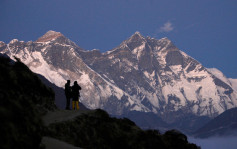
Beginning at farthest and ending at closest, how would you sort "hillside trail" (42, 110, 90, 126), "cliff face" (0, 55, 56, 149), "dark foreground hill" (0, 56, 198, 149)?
1. "hillside trail" (42, 110, 90, 126)
2. "dark foreground hill" (0, 56, 198, 149)
3. "cliff face" (0, 55, 56, 149)

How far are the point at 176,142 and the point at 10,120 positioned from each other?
19787mm

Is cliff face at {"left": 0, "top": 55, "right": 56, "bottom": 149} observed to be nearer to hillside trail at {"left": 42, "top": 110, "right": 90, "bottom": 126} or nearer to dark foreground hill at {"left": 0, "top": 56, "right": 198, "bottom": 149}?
dark foreground hill at {"left": 0, "top": 56, "right": 198, "bottom": 149}

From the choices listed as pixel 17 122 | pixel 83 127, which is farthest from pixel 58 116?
pixel 17 122

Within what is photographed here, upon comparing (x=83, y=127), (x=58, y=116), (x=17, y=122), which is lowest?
(x=17, y=122)

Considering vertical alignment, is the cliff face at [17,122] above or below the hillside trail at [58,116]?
below

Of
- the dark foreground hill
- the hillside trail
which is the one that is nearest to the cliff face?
the dark foreground hill

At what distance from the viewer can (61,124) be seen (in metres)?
20.4

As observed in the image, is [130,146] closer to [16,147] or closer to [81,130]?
[81,130]

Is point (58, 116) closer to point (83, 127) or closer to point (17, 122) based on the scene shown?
point (83, 127)

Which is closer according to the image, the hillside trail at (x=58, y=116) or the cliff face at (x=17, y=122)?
the cliff face at (x=17, y=122)

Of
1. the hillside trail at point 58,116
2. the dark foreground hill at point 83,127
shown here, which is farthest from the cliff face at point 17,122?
the hillside trail at point 58,116

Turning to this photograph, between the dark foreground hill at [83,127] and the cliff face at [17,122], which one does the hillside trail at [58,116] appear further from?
the cliff face at [17,122]

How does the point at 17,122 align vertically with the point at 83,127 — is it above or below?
below

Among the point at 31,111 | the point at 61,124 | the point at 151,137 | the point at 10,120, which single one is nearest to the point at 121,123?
the point at 151,137
